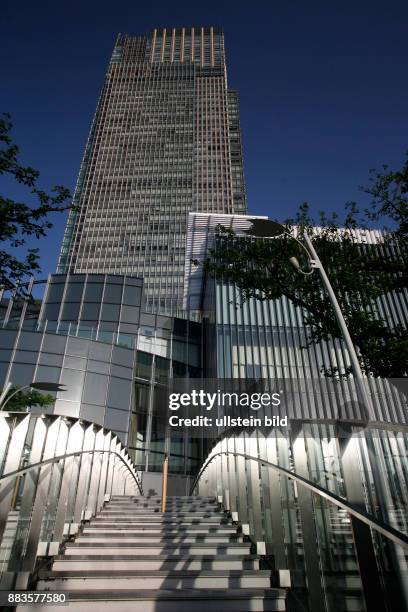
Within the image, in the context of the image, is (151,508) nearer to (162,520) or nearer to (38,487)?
(162,520)

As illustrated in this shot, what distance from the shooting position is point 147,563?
3.83 m

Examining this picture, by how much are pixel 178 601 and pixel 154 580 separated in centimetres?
47

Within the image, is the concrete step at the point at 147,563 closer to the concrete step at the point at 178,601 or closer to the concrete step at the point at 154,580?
the concrete step at the point at 154,580

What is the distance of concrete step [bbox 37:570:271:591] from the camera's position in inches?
132

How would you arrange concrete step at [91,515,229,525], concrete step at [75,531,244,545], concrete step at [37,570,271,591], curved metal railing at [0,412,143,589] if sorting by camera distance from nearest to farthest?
curved metal railing at [0,412,143,589]
concrete step at [37,570,271,591]
concrete step at [75,531,244,545]
concrete step at [91,515,229,525]

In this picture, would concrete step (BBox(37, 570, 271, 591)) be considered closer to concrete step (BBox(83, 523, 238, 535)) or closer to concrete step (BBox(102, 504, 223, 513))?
concrete step (BBox(83, 523, 238, 535))

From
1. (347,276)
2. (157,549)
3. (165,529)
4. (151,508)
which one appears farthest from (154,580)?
(347,276)

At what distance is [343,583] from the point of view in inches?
90.3

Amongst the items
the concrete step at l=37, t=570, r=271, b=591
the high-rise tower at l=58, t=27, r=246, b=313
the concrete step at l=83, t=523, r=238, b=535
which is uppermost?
the high-rise tower at l=58, t=27, r=246, b=313

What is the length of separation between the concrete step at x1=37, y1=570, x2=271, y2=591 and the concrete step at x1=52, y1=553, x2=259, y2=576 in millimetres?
302

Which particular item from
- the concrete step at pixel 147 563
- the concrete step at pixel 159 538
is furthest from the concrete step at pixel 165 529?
the concrete step at pixel 147 563

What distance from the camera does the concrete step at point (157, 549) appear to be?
4223mm

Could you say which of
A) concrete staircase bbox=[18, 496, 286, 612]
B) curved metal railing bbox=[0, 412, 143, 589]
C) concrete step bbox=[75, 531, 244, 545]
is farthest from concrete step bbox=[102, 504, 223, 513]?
concrete step bbox=[75, 531, 244, 545]

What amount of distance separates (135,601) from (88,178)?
13182 cm
